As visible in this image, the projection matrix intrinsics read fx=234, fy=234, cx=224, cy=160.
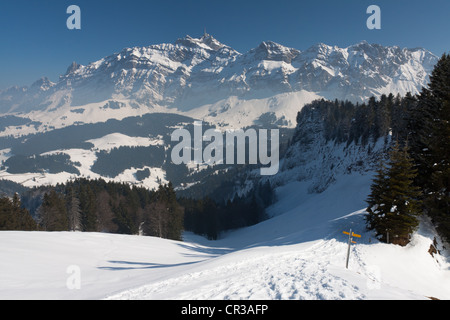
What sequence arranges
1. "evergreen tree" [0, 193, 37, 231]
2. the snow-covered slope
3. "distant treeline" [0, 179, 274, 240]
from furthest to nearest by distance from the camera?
"distant treeline" [0, 179, 274, 240] → "evergreen tree" [0, 193, 37, 231] → the snow-covered slope

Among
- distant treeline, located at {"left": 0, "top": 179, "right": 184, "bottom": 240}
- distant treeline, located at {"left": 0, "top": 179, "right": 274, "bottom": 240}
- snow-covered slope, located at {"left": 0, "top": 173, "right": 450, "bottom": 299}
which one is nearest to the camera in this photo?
snow-covered slope, located at {"left": 0, "top": 173, "right": 450, "bottom": 299}

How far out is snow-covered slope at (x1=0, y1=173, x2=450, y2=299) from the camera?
1085cm

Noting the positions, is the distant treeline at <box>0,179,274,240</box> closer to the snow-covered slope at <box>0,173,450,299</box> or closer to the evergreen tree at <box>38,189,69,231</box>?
the evergreen tree at <box>38,189,69,231</box>

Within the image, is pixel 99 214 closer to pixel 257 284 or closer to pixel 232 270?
pixel 232 270

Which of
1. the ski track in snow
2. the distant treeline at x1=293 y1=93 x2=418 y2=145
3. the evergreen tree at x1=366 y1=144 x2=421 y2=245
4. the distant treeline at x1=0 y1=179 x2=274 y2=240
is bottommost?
the distant treeline at x1=0 y1=179 x2=274 y2=240

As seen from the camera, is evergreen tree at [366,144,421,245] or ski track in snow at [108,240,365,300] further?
evergreen tree at [366,144,421,245]

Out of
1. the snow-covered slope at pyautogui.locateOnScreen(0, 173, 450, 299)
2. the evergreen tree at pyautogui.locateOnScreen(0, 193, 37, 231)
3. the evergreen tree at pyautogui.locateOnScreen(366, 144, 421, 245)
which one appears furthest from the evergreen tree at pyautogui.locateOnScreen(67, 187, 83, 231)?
the evergreen tree at pyautogui.locateOnScreen(366, 144, 421, 245)

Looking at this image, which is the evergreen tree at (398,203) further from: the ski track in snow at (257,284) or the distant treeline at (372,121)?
the distant treeline at (372,121)

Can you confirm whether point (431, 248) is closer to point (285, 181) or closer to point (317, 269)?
point (317, 269)

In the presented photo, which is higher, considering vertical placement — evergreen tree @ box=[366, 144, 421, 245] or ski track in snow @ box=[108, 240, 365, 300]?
evergreen tree @ box=[366, 144, 421, 245]

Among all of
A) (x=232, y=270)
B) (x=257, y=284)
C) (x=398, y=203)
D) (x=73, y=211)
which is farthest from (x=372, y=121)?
(x=73, y=211)

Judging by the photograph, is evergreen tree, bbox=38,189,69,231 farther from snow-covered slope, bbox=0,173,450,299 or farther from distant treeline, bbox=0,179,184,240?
snow-covered slope, bbox=0,173,450,299

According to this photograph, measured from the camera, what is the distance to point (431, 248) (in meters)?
20.4
